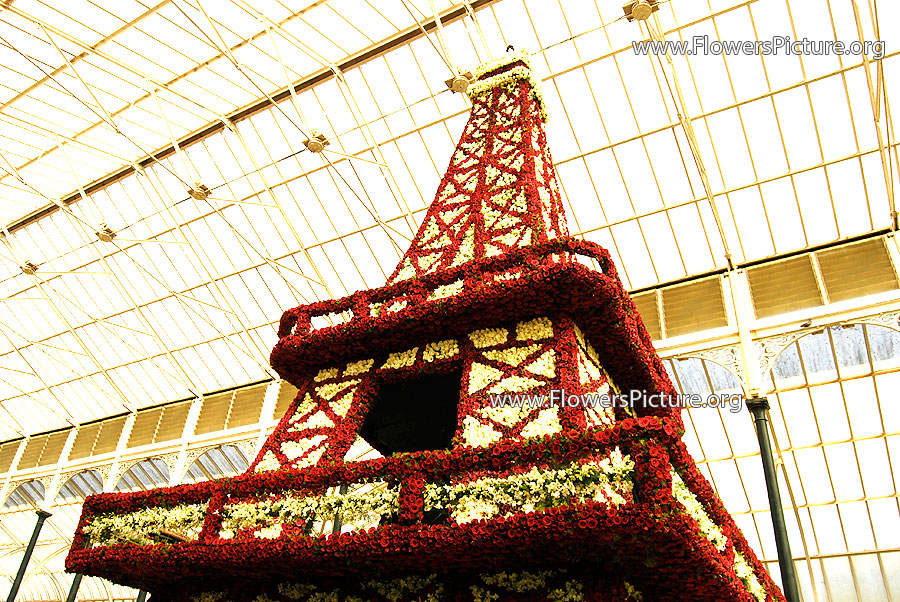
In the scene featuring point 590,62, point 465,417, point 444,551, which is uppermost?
point 590,62

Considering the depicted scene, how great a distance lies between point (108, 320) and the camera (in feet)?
124

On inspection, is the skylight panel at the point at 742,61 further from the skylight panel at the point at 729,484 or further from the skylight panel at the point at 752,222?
the skylight panel at the point at 729,484

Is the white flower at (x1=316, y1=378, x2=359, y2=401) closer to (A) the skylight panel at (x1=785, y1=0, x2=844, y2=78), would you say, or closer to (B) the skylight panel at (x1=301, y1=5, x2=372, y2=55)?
(B) the skylight panel at (x1=301, y1=5, x2=372, y2=55)

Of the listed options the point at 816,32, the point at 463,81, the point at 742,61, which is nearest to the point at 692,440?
the point at 742,61

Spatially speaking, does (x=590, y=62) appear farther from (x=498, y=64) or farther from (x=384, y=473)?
(x=384, y=473)

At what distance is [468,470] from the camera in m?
8.90

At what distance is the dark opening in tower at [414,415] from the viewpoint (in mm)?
13438

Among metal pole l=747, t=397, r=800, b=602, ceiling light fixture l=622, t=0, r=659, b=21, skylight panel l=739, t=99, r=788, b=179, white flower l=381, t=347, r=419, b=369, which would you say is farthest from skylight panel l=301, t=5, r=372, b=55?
metal pole l=747, t=397, r=800, b=602

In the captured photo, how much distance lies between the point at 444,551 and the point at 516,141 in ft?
36.5

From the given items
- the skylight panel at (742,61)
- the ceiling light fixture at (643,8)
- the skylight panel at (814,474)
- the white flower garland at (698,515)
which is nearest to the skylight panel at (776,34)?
the skylight panel at (742,61)

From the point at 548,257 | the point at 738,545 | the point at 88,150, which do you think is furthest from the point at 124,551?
the point at 88,150

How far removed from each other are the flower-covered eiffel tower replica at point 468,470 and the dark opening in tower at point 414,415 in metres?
0.04

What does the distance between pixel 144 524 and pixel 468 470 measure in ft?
18.1

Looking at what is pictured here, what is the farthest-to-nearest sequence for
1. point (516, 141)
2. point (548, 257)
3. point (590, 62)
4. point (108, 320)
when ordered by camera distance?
point (108, 320)
point (590, 62)
point (516, 141)
point (548, 257)
